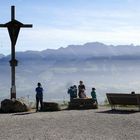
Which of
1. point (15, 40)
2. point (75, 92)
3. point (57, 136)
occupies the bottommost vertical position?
point (57, 136)

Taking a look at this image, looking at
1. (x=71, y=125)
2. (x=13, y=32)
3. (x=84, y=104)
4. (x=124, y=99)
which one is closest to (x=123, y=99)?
(x=124, y=99)

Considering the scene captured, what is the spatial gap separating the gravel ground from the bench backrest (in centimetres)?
143

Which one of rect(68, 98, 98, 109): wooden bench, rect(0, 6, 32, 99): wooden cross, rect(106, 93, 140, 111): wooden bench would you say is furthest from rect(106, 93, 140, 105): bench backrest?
rect(0, 6, 32, 99): wooden cross

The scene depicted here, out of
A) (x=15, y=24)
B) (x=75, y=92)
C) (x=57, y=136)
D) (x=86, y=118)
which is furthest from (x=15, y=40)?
(x=57, y=136)

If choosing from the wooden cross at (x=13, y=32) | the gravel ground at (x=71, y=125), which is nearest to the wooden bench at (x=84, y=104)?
the gravel ground at (x=71, y=125)

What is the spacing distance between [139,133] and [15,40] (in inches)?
509

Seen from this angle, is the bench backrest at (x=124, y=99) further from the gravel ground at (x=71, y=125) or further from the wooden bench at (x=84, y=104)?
the gravel ground at (x=71, y=125)

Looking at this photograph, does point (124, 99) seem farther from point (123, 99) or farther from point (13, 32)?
point (13, 32)

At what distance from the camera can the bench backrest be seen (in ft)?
103

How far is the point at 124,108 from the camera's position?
33406 mm

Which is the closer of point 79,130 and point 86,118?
point 79,130

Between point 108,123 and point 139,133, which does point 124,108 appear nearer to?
point 108,123

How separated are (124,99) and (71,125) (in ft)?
27.1

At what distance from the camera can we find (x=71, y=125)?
24.1m
